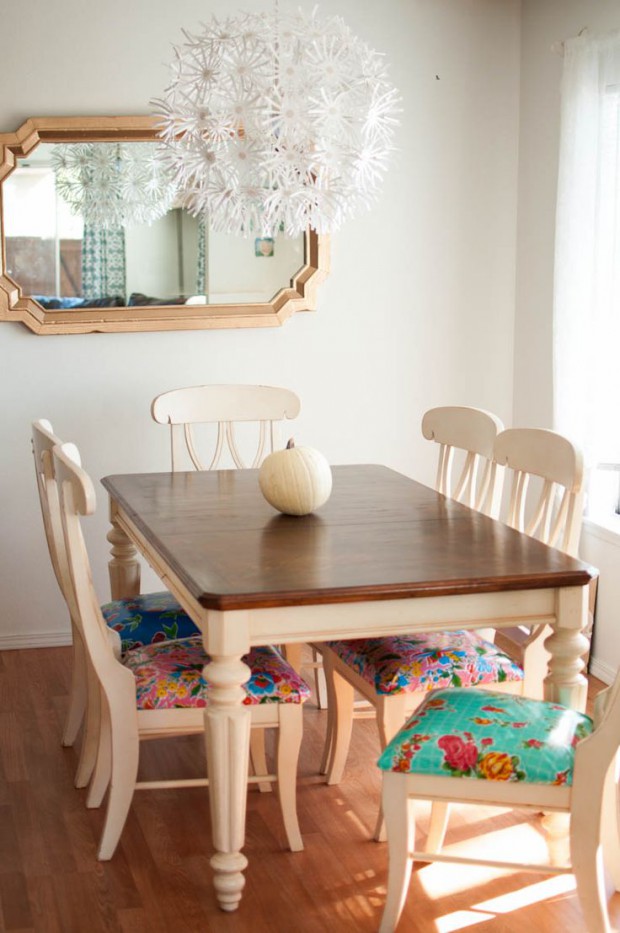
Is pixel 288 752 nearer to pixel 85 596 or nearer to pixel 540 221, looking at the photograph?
pixel 85 596

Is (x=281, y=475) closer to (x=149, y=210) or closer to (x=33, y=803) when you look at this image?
(x=33, y=803)

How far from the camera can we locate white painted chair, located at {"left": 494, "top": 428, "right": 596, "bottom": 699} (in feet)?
9.09

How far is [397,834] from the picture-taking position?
7.22 feet

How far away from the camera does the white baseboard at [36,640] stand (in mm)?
4277

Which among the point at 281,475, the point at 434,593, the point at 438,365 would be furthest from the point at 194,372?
the point at 434,593

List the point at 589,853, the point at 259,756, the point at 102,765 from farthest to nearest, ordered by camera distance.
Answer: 1. the point at 259,756
2. the point at 102,765
3. the point at 589,853

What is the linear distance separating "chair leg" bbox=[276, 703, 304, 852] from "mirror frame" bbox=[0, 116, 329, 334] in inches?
79.1

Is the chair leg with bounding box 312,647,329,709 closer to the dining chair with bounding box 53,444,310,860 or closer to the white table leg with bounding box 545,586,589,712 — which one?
the dining chair with bounding box 53,444,310,860

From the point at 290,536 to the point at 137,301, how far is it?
5.77 ft

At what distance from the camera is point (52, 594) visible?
430cm

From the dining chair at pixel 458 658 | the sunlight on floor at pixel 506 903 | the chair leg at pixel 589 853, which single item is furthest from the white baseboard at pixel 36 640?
the chair leg at pixel 589 853

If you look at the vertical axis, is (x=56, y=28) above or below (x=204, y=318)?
above

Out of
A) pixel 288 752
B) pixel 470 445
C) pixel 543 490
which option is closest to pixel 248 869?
pixel 288 752

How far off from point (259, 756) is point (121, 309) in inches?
72.3
